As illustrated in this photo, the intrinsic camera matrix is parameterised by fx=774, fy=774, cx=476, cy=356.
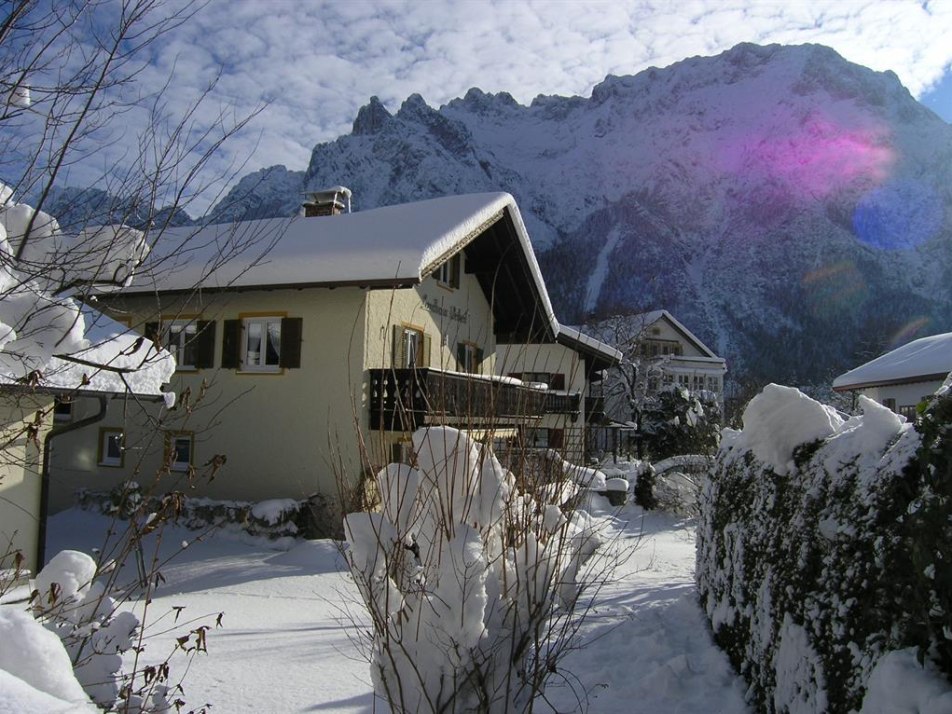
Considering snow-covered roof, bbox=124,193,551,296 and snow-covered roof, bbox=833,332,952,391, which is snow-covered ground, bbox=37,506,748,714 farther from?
snow-covered roof, bbox=833,332,952,391

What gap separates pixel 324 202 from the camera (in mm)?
20984

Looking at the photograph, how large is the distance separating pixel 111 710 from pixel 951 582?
3.69 m

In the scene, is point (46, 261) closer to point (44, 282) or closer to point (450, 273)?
point (44, 282)

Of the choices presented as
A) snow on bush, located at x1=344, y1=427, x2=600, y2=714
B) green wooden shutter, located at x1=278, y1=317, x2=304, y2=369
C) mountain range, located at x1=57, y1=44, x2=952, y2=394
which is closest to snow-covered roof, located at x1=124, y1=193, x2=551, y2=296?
green wooden shutter, located at x1=278, y1=317, x2=304, y2=369

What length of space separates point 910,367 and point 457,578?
21.1m

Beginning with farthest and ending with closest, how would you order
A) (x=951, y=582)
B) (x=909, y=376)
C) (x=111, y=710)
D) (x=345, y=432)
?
(x=909, y=376) → (x=345, y=432) → (x=111, y=710) → (x=951, y=582)

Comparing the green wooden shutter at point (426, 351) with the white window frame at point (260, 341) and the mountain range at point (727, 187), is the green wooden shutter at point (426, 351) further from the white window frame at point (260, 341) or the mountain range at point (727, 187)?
the mountain range at point (727, 187)

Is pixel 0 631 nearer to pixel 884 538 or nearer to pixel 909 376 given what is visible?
pixel 884 538

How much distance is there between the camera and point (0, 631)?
3012 millimetres

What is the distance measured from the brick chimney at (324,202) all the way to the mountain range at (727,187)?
57619 mm

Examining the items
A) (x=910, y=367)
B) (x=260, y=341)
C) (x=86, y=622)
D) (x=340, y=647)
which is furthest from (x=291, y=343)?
(x=910, y=367)

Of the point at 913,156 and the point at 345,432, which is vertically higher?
the point at 913,156

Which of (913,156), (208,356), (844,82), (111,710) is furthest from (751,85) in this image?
(111,710)

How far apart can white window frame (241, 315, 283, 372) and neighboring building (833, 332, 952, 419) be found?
15.1 metres
